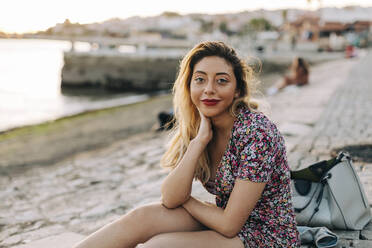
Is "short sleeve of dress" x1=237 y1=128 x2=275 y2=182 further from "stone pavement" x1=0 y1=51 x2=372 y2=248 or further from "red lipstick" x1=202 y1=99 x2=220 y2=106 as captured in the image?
"stone pavement" x1=0 y1=51 x2=372 y2=248

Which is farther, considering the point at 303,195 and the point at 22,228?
the point at 22,228

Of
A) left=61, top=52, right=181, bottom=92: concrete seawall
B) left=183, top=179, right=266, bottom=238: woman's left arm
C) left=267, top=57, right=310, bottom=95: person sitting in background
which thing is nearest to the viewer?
left=183, top=179, right=266, bottom=238: woman's left arm

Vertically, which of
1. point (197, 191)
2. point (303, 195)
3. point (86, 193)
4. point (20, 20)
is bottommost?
point (86, 193)

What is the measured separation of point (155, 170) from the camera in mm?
5922

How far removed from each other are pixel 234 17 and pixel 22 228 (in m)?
107

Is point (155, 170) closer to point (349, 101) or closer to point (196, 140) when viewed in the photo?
point (196, 140)

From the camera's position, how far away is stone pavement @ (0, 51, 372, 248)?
4117 millimetres

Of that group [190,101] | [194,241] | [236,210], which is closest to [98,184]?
[190,101]

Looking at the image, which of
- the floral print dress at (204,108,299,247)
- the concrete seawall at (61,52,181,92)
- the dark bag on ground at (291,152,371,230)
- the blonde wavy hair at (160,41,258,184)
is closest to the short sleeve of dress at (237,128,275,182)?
the floral print dress at (204,108,299,247)

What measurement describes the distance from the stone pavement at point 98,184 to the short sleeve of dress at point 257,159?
105cm

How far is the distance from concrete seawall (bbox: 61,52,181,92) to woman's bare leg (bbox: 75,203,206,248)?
2929 centimetres

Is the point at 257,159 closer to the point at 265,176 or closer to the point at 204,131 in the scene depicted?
the point at 265,176

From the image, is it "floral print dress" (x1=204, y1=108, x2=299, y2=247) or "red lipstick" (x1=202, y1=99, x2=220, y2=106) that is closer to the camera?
"floral print dress" (x1=204, y1=108, x2=299, y2=247)

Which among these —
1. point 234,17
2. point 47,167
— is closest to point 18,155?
point 47,167
